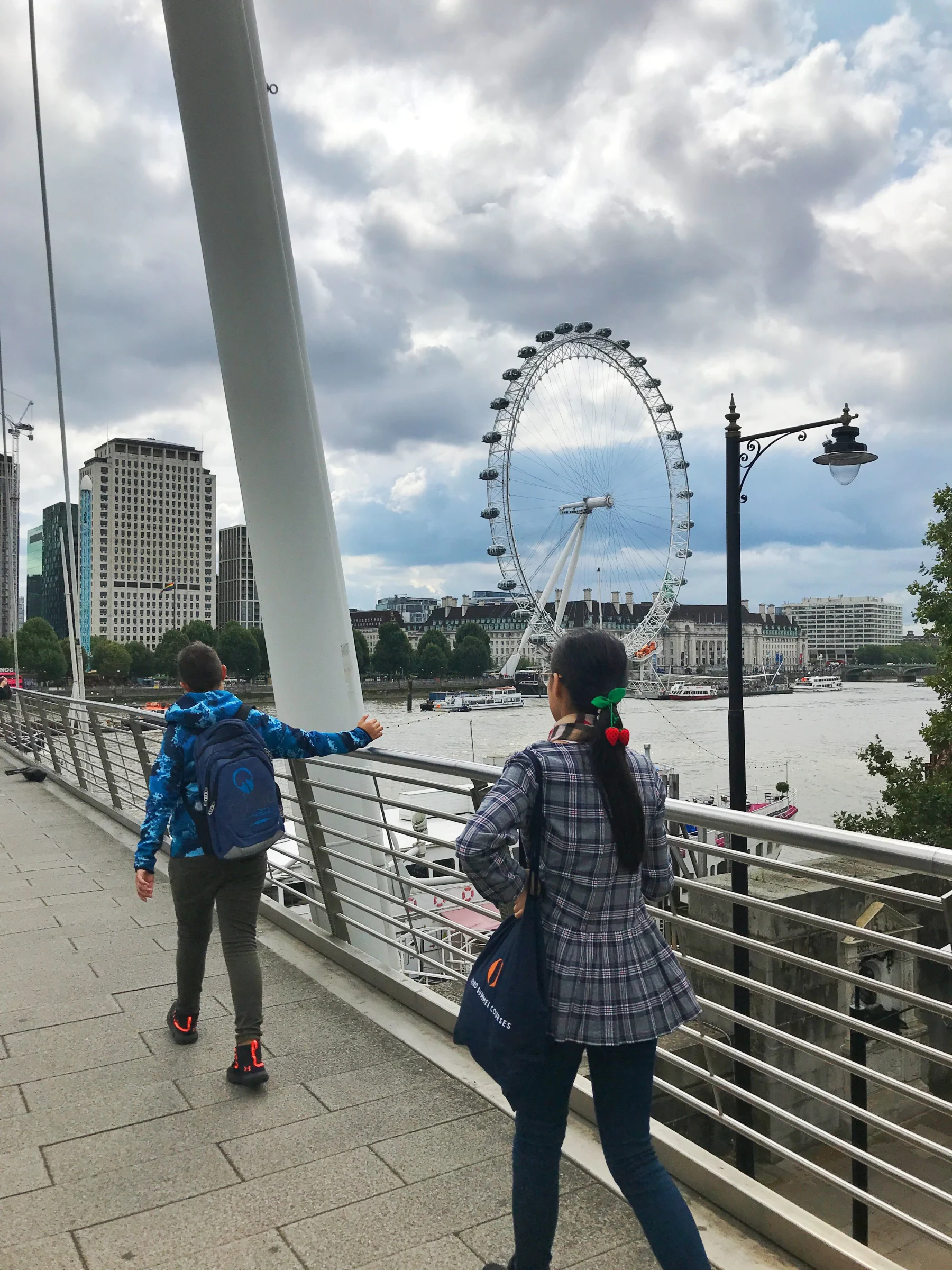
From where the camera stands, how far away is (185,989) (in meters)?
3.83

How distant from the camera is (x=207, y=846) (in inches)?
138

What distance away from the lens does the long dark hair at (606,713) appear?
2.01 metres

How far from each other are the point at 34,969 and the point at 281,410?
302 centimetres

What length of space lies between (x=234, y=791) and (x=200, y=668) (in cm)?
46

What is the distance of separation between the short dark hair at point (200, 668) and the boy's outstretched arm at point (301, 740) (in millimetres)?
178

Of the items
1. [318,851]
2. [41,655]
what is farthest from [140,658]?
[318,851]

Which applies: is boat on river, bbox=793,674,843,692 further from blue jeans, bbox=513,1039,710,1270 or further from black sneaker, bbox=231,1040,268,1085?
blue jeans, bbox=513,1039,710,1270

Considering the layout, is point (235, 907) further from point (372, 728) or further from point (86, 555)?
point (86, 555)

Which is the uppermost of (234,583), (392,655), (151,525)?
(151,525)

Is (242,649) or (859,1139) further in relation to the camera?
(242,649)

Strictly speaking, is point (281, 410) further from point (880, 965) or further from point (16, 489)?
point (16, 489)

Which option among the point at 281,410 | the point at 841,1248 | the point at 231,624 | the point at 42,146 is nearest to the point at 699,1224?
the point at 841,1248

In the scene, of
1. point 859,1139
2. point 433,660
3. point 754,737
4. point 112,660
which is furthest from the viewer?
point 433,660

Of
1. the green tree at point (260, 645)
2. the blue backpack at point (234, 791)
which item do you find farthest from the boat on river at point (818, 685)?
the blue backpack at point (234, 791)
